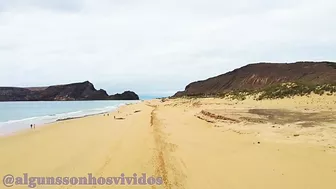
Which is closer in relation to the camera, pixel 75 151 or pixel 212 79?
pixel 75 151

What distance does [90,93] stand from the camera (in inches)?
7805

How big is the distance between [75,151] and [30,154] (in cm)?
140

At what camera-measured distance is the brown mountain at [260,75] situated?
7676 centimetres

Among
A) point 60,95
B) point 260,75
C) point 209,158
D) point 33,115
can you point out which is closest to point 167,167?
point 209,158

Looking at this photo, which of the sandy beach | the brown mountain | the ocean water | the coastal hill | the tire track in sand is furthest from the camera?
the coastal hill

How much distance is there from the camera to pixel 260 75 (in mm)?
89312

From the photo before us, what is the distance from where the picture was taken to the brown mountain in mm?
76762

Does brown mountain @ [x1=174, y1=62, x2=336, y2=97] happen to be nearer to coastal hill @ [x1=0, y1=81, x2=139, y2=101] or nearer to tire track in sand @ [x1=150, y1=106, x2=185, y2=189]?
tire track in sand @ [x1=150, y1=106, x2=185, y2=189]

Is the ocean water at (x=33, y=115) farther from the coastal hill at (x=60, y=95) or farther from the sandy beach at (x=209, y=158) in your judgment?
the coastal hill at (x=60, y=95)

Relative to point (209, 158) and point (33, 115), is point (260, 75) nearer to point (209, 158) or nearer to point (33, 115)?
point (33, 115)

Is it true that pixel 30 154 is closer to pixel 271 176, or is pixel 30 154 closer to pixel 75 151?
pixel 75 151

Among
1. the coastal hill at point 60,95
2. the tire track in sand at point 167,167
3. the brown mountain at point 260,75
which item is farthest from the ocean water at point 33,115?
the coastal hill at point 60,95

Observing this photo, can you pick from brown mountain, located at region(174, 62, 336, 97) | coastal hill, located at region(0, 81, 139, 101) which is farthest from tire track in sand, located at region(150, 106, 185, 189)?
coastal hill, located at region(0, 81, 139, 101)

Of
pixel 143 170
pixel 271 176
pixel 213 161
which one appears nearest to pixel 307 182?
pixel 271 176
